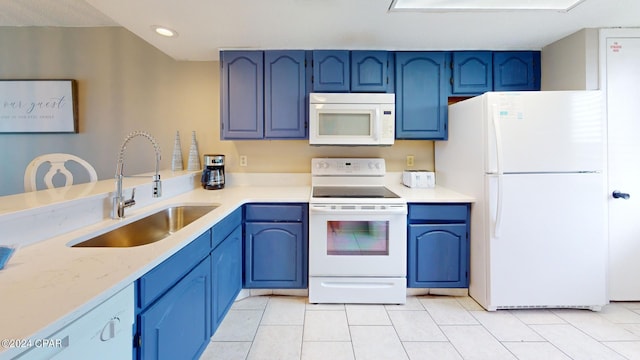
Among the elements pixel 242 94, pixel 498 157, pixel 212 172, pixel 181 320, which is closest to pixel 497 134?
pixel 498 157

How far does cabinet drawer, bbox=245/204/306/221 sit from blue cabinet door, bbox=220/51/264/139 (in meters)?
0.69

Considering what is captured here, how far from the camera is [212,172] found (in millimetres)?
2619

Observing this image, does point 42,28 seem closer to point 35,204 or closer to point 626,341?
point 35,204

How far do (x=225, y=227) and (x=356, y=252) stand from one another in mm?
994

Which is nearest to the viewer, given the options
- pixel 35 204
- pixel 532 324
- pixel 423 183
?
pixel 35 204

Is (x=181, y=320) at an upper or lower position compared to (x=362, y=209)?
lower

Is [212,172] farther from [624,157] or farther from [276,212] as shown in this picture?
[624,157]

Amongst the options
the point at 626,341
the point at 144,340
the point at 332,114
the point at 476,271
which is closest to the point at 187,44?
the point at 332,114

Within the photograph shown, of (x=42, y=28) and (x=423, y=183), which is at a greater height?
(x=42, y=28)

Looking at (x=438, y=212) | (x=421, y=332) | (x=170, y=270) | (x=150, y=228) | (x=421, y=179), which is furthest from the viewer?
(x=421, y=179)

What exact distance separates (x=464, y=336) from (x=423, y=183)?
4.26 feet

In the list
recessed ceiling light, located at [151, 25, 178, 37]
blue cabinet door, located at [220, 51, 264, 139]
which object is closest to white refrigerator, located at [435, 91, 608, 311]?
blue cabinet door, located at [220, 51, 264, 139]

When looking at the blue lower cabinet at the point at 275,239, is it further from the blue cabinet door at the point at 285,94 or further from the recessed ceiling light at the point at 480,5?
the recessed ceiling light at the point at 480,5

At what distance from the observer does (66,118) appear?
280cm
